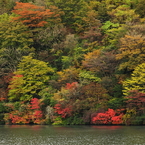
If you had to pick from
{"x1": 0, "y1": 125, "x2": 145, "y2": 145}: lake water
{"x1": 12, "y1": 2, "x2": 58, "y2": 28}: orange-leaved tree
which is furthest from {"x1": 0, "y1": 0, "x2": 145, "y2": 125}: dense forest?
{"x1": 0, "y1": 125, "x2": 145, "y2": 145}: lake water

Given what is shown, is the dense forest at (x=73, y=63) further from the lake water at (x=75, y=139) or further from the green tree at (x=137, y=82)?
the lake water at (x=75, y=139)

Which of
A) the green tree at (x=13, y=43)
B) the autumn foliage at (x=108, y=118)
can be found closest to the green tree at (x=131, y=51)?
the autumn foliage at (x=108, y=118)

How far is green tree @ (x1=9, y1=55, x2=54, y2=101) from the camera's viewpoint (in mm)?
60031

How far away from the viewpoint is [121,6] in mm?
69750

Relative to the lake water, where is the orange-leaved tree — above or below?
above

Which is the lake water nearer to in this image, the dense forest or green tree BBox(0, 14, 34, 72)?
the dense forest

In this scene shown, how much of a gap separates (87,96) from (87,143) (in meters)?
20.5

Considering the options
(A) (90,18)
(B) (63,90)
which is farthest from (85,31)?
(B) (63,90)

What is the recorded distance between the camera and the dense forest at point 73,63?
173 ft

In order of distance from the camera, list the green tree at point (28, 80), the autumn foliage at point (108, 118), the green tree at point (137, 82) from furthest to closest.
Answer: the green tree at point (28, 80)
the autumn foliage at point (108, 118)
the green tree at point (137, 82)

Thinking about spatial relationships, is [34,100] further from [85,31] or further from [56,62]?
[85,31]

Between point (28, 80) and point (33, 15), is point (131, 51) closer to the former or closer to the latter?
point (28, 80)

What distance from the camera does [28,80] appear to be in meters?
60.8

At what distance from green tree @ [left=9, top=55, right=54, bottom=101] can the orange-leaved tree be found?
11.0m
